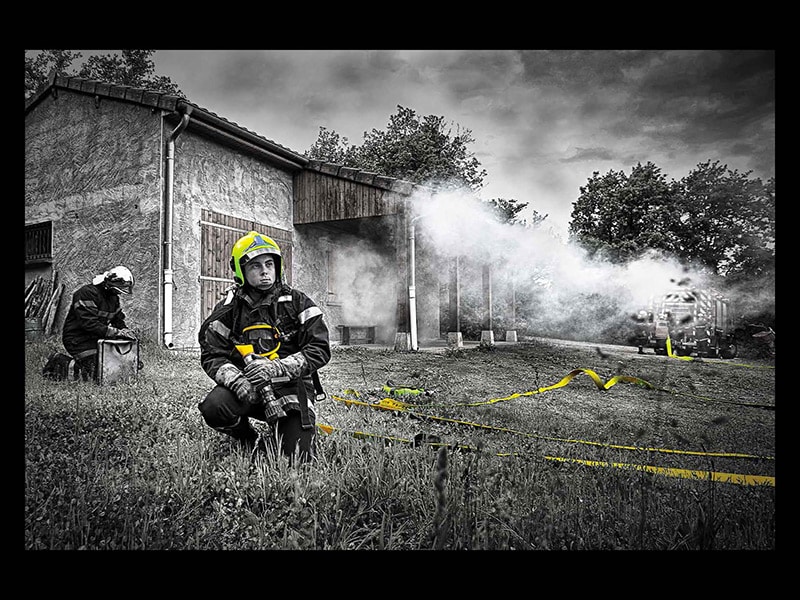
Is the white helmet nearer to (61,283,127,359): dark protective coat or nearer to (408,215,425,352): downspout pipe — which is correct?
(61,283,127,359): dark protective coat

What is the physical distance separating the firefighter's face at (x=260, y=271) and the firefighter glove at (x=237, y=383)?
1.39 feet

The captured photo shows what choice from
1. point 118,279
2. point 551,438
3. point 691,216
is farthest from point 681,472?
point 118,279

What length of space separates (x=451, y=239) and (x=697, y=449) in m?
7.76

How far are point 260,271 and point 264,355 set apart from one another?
1.34ft

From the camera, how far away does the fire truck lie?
11.2ft

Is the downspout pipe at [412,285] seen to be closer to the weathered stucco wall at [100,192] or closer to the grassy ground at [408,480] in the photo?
the weathered stucco wall at [100,192]

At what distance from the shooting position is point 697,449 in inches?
101

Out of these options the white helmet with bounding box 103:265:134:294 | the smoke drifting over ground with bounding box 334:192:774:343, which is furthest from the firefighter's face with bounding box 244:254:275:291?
the smoke drifting over ground with bounding box 334:192:774:343

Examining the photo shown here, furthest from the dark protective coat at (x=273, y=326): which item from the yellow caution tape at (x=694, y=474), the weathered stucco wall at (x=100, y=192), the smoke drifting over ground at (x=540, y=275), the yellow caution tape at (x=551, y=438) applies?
the weathered stucco wall at (x=100, y=192)

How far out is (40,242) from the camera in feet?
25.3

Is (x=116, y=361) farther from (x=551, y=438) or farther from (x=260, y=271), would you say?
(x=551, y=438)

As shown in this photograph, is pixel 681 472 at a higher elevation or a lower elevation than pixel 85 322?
lower
